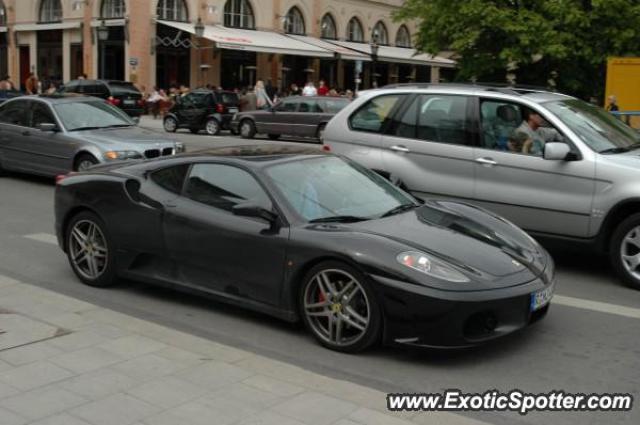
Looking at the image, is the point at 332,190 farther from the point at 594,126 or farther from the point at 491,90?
the point at 594,126

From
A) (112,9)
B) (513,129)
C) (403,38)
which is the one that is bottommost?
(513,129)

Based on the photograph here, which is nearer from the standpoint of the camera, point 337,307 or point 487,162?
point 337,307

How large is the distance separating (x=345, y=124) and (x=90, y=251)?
11.4ft

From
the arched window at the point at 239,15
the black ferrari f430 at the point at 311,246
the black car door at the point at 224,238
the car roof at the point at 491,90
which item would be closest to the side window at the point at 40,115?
the black ferrari f430 at the point at 311,246

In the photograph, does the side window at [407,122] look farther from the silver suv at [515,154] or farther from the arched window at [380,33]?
the arched window at [380,33]

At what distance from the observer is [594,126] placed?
7.85 meters

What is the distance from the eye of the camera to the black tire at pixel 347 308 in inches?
199

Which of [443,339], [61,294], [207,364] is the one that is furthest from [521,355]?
[61,294]

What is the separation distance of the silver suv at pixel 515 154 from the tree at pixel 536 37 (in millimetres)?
13863

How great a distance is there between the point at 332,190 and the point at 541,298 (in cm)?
170

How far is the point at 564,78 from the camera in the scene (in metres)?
A: 23.2

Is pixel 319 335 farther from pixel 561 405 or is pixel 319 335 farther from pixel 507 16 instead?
pixel 507 16

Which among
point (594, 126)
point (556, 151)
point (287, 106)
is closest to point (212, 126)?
point (287, 106)

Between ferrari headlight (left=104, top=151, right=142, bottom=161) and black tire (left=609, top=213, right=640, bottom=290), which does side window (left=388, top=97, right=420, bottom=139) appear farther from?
ferrari headlight (left=104, top=151, right=142, bottom=161)
